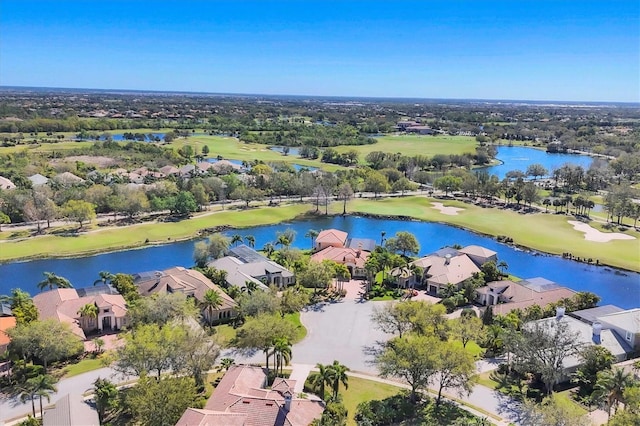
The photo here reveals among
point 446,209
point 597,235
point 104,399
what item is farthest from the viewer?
point 446,209

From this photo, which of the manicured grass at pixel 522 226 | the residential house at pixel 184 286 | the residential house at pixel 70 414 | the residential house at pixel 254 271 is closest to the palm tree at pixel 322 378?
the residential house at pixel 70 414

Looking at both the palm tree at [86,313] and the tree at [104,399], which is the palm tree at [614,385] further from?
the palm tree at [86,313]

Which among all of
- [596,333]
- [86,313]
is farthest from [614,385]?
[86,313]

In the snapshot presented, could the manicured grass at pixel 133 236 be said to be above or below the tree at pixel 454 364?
below

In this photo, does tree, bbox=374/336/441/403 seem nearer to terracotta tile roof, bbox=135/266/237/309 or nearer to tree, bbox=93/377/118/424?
tree, bbox=93/377/118/424

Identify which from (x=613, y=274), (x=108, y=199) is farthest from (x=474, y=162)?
(x=108, y=199)

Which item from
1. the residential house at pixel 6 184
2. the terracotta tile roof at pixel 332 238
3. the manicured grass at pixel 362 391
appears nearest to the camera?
the manicured grass at pixel 362 391

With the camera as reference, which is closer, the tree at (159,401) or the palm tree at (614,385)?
the tree at (159,401)

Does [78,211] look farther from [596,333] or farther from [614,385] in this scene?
[614,385]
